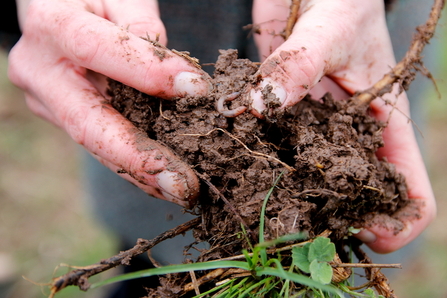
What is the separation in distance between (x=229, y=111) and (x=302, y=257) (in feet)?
2.25

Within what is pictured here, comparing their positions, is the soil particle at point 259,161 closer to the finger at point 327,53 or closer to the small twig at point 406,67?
the finger at point 327,53

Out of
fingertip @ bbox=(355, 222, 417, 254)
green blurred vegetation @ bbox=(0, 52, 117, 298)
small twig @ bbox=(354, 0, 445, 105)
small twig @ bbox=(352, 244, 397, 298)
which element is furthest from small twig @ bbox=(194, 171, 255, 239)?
green blurred vegetation @ bbox=(0, 52, 117, 298)

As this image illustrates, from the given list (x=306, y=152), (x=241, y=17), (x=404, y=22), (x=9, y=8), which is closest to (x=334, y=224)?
(x=306, y=152)

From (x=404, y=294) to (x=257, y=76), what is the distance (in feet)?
13.2

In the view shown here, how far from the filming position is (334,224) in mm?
1530

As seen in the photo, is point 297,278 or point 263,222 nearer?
point 297,278

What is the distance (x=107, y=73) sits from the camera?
1.62 m

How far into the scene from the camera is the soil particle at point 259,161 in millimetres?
1458

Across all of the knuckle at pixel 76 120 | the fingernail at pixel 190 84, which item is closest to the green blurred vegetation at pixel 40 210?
the knuckle at pixel 76 120

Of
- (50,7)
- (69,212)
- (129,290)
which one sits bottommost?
(129,290)

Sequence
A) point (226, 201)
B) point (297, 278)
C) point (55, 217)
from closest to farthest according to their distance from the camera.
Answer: point (297, 278), point (226, 201), point (55, 217)

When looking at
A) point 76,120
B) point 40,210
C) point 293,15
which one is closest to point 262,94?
point 293,15

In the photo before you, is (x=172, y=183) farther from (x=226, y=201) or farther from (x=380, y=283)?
(x=380, y=283)

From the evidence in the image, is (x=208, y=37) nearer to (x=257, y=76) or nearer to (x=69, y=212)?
(x=257, y=76)
